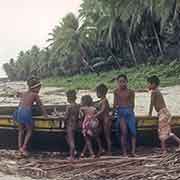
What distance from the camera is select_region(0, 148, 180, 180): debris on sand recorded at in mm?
6859

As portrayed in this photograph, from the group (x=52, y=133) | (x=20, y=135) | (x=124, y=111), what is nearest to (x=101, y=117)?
(x=124, y=111)

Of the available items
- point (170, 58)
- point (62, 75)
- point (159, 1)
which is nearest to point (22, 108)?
point (159, 1)

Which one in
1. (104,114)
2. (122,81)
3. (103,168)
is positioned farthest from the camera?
(104,114)

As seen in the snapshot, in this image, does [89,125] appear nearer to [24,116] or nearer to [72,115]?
[72,115]

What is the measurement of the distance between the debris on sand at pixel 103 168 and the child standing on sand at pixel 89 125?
56 cm

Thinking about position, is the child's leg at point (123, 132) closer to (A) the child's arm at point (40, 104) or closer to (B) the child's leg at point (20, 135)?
(A) the child's arm at point (40, 104)

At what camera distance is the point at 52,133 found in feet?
28.8

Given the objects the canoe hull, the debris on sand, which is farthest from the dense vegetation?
the debris on sand

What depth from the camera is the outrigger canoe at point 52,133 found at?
8680 millimetres

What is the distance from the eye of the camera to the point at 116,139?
8.73 metres

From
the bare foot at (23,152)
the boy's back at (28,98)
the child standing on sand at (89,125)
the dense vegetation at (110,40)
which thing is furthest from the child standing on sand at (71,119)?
the dense vegetation at (110,40)

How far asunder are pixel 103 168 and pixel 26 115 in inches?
74.0

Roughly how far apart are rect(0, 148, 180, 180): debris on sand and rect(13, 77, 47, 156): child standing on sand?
0.52m

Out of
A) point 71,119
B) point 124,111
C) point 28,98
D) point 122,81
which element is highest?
point 122,81
